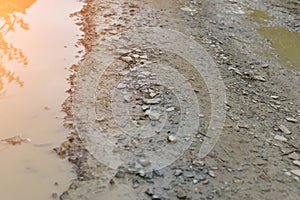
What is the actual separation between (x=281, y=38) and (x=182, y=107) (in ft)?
8.97

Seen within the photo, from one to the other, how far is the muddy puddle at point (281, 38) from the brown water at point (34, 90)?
9.15ft

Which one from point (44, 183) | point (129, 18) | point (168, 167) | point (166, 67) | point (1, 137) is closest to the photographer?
point (44, 183)

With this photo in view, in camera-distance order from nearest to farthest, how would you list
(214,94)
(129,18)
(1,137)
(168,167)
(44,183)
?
(44,183), (168,167), (1,137), (214,94), (129,18)

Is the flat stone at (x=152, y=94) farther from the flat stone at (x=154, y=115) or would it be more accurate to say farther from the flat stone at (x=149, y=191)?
the flat stone at (x=149, y=191)

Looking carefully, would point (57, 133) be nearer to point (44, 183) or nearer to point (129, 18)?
point (44, 183)

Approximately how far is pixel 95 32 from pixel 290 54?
107 inches

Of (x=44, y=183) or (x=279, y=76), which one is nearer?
(x=44, y=183)

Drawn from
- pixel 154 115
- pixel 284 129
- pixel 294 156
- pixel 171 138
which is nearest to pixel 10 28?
pixel 154 115

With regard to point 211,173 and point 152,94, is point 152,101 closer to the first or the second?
point 152,94

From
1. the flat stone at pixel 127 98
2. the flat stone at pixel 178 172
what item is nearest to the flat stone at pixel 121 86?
the flat stone at pixel 127 98

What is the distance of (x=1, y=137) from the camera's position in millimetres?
3100

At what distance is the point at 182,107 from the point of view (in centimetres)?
360

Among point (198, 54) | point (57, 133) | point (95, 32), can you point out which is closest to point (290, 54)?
point (198, 54)

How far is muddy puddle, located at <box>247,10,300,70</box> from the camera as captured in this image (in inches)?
194
